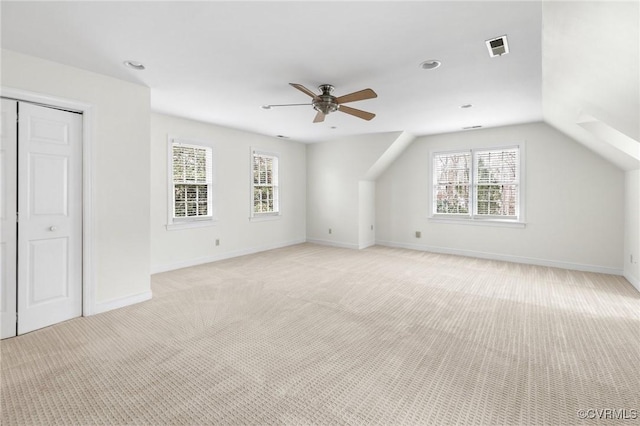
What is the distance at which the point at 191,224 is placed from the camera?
534 cm

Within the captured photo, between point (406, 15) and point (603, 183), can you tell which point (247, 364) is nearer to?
point (406, 15)

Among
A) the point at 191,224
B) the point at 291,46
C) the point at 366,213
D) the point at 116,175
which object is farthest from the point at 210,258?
the point at 291,46

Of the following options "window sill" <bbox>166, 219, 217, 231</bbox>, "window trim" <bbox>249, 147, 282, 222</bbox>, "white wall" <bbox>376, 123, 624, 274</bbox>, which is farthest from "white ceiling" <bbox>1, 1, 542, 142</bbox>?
"window trim" <bbox>249, 147, 282, 222</bbox>

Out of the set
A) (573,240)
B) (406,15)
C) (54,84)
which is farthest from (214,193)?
(573,240)

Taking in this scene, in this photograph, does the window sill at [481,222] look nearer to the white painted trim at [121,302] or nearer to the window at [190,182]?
the window at [190,182]

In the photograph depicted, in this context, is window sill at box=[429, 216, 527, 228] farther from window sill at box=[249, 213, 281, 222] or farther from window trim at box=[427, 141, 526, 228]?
window sill at box=[249, 213, 281, 222]

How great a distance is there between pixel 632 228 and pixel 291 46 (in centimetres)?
517

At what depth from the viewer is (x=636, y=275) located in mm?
4141

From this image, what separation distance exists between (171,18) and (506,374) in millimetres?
3493

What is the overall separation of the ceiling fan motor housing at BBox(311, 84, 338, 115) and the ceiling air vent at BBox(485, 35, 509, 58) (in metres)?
1.53

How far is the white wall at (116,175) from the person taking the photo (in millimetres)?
3139

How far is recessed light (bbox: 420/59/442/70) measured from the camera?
2.89m

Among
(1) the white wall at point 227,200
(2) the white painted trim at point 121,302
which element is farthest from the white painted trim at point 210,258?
(2) the white painted trim at point 121,302

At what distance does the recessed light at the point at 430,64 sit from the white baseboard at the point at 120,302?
13.1 ft
